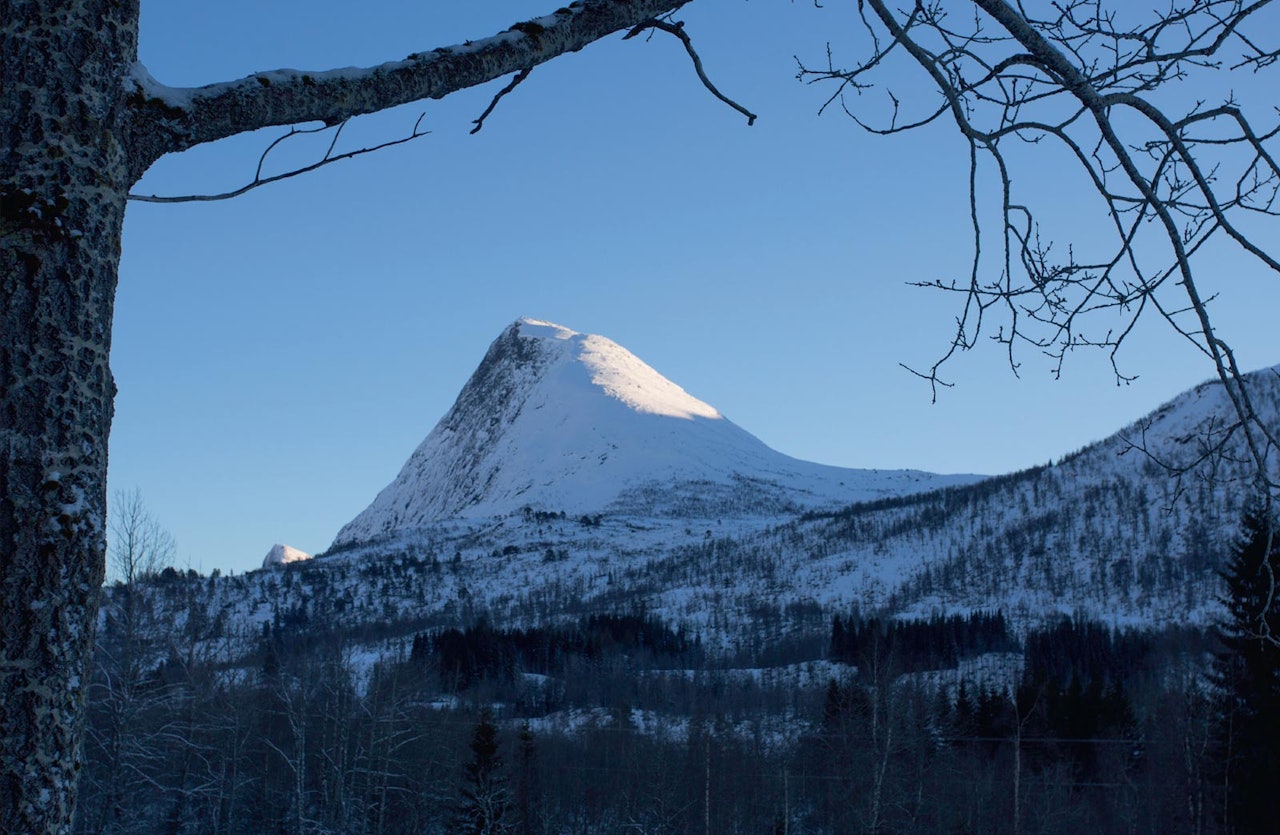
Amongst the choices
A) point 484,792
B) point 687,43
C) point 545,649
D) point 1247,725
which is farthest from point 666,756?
point 687,43

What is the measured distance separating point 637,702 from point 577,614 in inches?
2234

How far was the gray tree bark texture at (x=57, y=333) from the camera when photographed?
224 cm

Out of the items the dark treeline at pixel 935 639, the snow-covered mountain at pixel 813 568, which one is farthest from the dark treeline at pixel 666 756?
the snow-covered mountain at pixel 813 568

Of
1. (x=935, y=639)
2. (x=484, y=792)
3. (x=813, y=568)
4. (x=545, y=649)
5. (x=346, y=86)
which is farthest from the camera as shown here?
(x=813, y=568)

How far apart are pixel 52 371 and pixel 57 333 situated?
0.25 feet

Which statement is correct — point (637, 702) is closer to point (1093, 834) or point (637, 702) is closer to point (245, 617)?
point (1093, 834)

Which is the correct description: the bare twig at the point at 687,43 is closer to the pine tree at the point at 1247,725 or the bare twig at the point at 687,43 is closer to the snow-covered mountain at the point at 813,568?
the pine tree at the point at 1247,725

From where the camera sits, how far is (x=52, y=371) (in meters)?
2.30

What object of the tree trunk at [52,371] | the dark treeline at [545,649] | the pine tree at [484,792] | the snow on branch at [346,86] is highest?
the snow on branch at [346,86]

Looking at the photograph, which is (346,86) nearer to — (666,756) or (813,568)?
(666,756)

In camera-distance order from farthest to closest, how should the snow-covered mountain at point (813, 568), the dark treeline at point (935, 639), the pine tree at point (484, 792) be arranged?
1. the snow-covered mountain at point (813, 568)
2. the dark treeline at point (935, 639)
3. the pine tree at point (484, 792)

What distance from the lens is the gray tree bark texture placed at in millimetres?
2240

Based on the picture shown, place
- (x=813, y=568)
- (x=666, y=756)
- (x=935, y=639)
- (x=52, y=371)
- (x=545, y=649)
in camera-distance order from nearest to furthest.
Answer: (x=52, y=371), (x=666, y=756), (x=935, y=639), (x=545, y=649), (x=813, y=568)

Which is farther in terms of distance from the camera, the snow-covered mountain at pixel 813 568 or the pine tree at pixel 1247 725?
the snow-covered mountain at pixel 813 568
